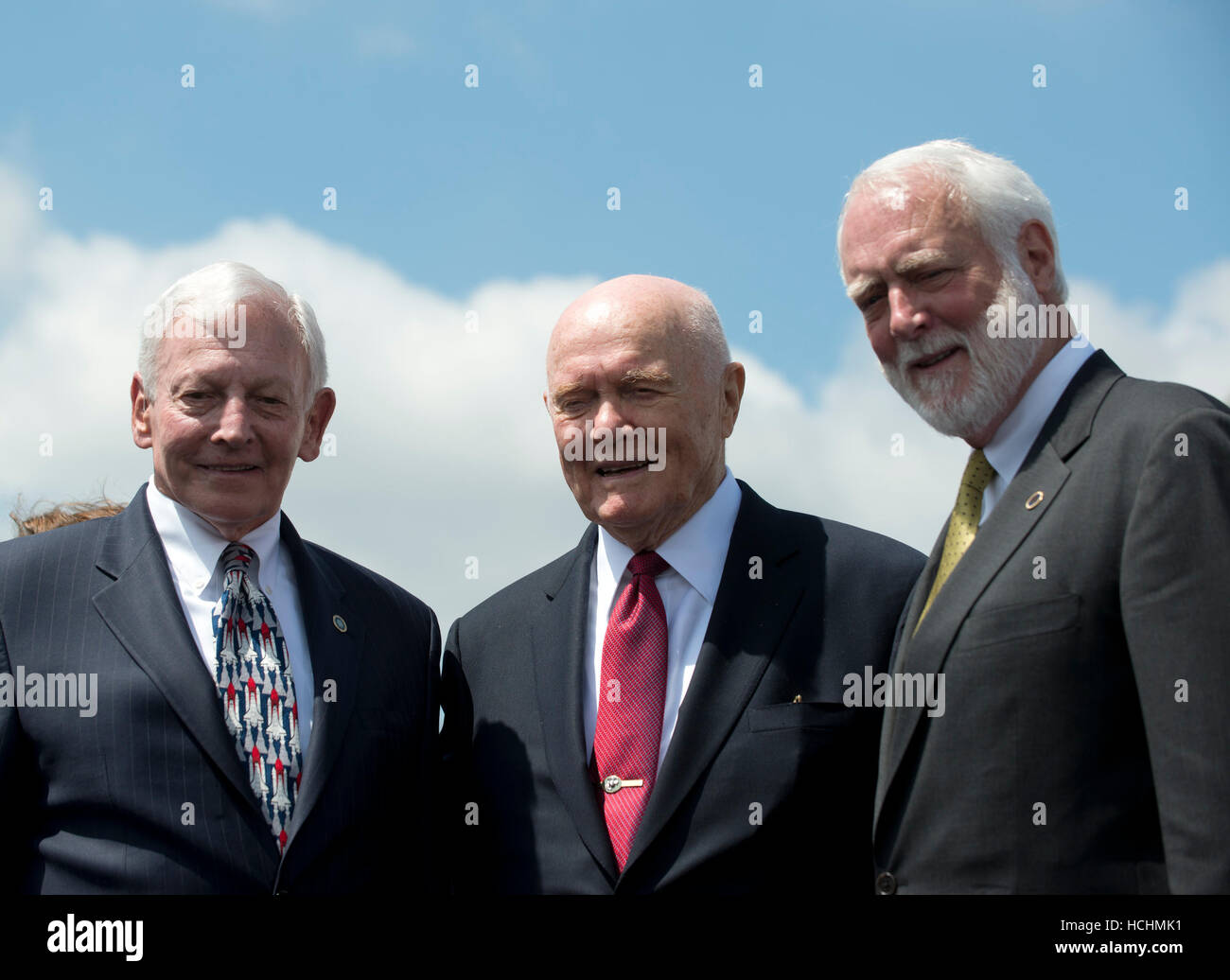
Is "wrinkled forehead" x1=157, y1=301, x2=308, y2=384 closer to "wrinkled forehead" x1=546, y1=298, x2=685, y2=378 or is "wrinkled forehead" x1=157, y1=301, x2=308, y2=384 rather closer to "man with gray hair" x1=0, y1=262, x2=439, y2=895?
"man with gray hair" x1=0, y1=262, x2=439, y2=895

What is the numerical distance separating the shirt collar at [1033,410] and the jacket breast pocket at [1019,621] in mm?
677

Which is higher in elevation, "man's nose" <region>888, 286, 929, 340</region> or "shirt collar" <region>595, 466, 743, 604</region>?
"man's nose" <region>888, 286, 929, 340</region>

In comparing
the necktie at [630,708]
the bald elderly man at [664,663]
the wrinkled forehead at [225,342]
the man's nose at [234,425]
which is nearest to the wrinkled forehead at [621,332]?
the bald elderly man at [664,663]

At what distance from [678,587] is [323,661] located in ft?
5.05

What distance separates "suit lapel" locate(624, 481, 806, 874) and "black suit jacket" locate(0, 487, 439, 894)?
3.82 feet

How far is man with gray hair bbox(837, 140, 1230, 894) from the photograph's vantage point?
11.5ft

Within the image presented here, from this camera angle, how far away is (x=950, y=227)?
4512 millimetres

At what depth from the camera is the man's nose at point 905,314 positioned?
15.0 feet

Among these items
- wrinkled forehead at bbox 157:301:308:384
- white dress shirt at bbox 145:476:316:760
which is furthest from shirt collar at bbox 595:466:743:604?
wrinkled forehead at bbox 157:301:308:384

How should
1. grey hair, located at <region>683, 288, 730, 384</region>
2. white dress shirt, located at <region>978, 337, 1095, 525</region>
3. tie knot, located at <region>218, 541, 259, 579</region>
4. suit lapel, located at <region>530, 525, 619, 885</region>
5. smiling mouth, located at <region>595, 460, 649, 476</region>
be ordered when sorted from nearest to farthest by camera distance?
white dress shirt, located at <region>978, 337, 1095, 525</region>
suit lapel, located at <region>530, 525, 619, 885</region>
tie knot, located at <region>218, 541, 259, 579</region>
smiling mouth, located at <region>595, 460, 649, 476</region>
grey hair, located at <region>683, 288, 730, 384</region>

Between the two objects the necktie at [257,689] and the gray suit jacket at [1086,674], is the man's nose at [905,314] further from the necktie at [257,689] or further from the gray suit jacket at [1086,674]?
the necktie at [257,689]

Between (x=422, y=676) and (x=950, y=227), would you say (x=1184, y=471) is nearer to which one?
(x=950, y=227)

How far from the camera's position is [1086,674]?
3.73 m
